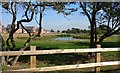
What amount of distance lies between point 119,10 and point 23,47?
198 centimetres

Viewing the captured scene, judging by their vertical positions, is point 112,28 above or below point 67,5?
below

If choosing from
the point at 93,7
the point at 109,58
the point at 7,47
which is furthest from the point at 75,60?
the point at 7,47

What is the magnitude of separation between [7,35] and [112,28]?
2.06 meters

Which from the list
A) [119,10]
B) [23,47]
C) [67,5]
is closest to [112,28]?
[119,10]

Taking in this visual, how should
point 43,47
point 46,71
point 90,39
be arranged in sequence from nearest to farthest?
point 46,71, point 43,47, point 90,39

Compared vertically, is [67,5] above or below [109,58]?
above

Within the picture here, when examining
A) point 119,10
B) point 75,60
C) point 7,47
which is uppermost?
point 119,10

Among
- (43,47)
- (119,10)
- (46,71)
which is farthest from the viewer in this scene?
(43,47)

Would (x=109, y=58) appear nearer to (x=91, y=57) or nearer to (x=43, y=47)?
(x=91, y=57)

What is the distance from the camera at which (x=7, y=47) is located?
490 centimetres

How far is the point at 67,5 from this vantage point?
14.2 feet

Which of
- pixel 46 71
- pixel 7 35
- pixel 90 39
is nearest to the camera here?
pixel 46 71

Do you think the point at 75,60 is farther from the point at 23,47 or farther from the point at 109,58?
the point at 23,47

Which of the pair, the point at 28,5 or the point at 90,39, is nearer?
the point at 28,5
